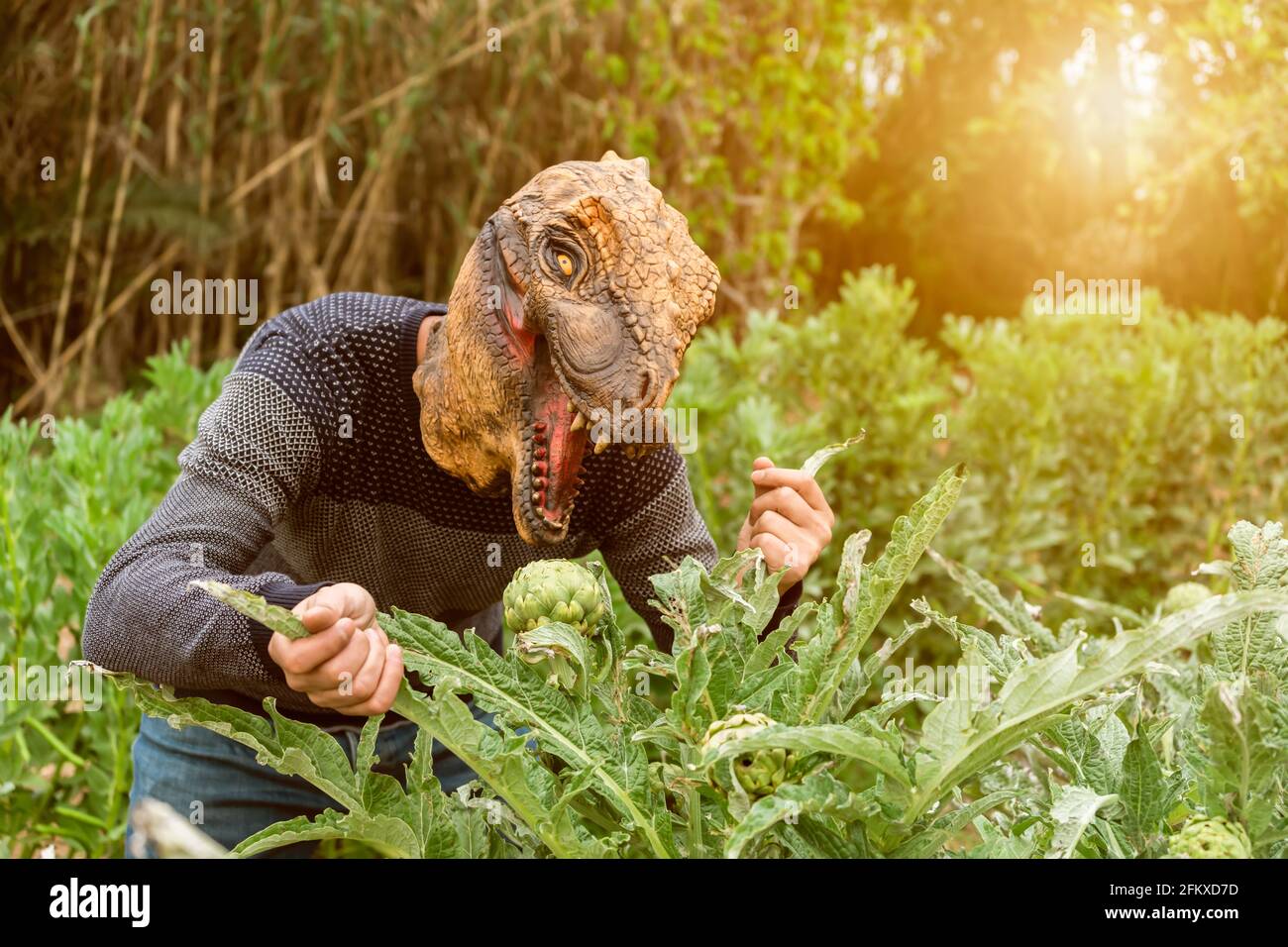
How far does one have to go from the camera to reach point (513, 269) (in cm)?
104

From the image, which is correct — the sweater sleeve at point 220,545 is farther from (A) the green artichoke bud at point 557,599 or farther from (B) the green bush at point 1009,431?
(B) the green bush at point 1009,431

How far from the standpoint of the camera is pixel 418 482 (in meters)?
1.49

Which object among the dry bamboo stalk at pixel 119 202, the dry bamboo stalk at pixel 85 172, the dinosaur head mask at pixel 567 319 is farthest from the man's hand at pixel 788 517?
the dry bamboo stalk at pixel 85 172

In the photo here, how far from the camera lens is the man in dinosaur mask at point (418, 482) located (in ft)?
3.24

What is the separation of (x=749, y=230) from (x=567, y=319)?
4733mm

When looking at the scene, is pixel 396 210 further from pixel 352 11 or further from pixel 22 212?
pixel 22 212

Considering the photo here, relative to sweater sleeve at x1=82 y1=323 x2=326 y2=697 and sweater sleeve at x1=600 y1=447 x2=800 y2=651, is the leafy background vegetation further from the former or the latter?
sweater sleeve at x1=600 y1=447 x2=800 y2=651

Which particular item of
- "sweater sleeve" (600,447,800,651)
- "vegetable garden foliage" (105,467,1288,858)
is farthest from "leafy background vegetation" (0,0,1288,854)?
"vegetable garden foliage" (105,467,1288,858)

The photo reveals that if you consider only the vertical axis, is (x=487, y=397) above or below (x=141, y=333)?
below

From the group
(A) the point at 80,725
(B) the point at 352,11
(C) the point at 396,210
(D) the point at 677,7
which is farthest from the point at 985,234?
(A) the point at 80,725

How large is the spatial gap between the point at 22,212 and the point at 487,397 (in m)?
4.60

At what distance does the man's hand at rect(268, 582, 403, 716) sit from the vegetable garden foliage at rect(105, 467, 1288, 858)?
0.09 feet

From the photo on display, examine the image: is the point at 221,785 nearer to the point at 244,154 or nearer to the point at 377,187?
the point at 377,187

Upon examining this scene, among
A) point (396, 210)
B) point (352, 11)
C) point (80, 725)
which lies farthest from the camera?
point (396, 210)
